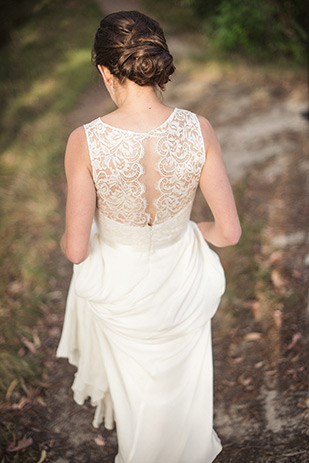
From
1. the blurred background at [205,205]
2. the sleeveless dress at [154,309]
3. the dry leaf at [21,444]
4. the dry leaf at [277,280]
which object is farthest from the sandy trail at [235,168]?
the dry leaf at [277,280]

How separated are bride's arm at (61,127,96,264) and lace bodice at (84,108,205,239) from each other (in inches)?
1.4

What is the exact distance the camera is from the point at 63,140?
23.7 ft

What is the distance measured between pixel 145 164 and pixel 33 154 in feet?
17.7

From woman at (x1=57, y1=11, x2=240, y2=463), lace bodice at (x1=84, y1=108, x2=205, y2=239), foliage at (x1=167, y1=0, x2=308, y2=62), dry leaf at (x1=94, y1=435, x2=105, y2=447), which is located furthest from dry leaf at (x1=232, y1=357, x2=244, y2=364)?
foliage at (x1=167, y1=0, x2=308, y2=62)

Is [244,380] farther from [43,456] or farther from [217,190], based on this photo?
[217,190]

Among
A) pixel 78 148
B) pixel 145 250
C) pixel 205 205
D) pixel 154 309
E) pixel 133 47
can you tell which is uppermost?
pixel 133 47

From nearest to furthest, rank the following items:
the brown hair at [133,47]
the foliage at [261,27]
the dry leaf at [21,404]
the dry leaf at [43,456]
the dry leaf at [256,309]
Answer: the brown hair at [133,47] < the dry leaf at [43,456] < the dry leaf at [21,404] < the dry leaf at [256,309] < the foliage at [261,27]

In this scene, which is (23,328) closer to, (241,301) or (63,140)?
(241,301)

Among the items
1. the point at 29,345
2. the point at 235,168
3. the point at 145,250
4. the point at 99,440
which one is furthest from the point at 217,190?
the point at 235,168

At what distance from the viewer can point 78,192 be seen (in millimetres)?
Answer: 1868

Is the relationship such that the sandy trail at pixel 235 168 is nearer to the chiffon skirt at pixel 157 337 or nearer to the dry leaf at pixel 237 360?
the dry leaf at pixel 237 360

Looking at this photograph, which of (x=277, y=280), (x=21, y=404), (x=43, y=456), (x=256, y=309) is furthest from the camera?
(x=277, y=280)

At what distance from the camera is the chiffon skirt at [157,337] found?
2.27m

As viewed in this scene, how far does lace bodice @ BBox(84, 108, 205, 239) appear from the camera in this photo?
180 centimetres
